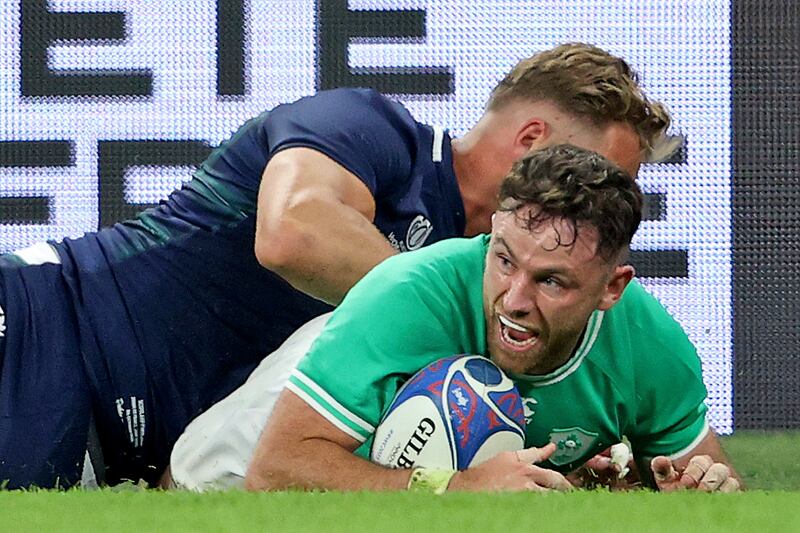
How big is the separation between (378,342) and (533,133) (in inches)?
33.7

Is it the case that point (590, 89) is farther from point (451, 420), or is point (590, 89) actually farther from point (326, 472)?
point (326, 472)

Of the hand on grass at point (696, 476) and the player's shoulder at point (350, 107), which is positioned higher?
the player's shoulder at point (350, 107)

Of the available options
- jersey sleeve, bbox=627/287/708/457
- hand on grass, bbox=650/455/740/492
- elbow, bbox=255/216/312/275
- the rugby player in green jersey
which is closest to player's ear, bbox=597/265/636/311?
the rugby player in green jersey

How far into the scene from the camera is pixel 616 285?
2.47m

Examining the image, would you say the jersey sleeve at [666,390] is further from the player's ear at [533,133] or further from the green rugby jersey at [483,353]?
the player's ear at [533,133]

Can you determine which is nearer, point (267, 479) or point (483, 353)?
point (267, 479)

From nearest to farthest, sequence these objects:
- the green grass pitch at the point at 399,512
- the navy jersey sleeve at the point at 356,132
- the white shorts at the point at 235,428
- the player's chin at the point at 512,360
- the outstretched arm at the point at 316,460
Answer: the green grass pitch at the point at 399,512, the outstretched arm at the point at 316,460, the player's chin at the point at 512,360, the white shorts at the point at 235,428, the navy jersey sleeve at the point at 356,132

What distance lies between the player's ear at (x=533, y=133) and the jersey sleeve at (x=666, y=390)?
61 centimetres

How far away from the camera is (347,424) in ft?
7.90

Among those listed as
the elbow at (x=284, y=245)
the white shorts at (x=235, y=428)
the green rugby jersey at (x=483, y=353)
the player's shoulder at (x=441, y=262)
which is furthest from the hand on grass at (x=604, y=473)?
the elbow at (x=284, y=245)

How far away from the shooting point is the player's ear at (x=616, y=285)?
8.06ft

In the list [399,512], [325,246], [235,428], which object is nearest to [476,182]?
[325,246]

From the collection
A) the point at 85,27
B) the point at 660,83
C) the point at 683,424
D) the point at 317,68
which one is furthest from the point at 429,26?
the point at 683,424

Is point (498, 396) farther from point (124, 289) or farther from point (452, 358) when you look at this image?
point (124, 289)
